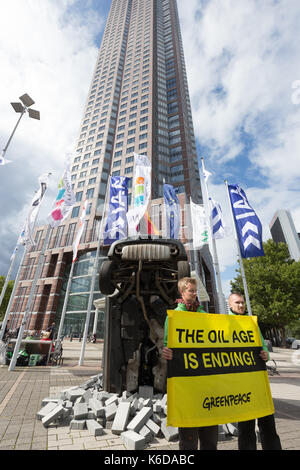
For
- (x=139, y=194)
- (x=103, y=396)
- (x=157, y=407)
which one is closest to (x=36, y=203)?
(x=139, y=194)

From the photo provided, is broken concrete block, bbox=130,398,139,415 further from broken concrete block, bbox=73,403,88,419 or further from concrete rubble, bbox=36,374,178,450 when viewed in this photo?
Result: broken concrete block, bbox=73,403,88,419

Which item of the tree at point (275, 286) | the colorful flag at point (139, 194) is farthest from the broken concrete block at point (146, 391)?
the tree at point (275, 286)

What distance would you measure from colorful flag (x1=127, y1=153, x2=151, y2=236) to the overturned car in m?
5.28

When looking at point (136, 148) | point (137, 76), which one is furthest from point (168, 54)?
point (136, 148)

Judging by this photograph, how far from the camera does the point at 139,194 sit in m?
10.6

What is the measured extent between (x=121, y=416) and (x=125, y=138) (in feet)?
179

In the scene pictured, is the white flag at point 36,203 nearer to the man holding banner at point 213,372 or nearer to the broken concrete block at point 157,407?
the broken concrete block at point 157,407

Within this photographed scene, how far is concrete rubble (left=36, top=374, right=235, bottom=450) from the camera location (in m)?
2.99

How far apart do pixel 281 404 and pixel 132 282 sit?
4.77m

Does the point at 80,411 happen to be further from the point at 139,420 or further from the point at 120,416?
the point at 139,420

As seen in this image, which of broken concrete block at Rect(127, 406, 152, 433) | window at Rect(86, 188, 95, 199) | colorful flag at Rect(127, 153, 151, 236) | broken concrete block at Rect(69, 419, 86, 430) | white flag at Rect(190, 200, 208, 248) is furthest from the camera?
window at Rect(86, 188, 95, 199)

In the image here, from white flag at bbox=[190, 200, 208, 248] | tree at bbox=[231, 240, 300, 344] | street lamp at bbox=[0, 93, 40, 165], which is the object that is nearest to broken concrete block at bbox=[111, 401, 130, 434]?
white flag at bbox=[190, 200, 208, 248]

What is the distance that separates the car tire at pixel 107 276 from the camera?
416 cm
